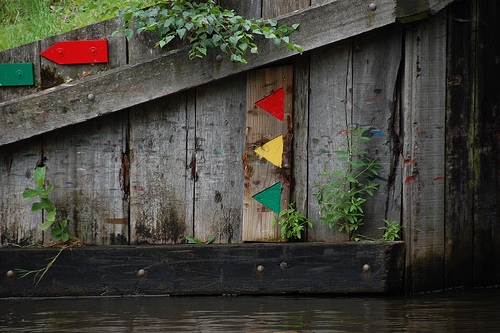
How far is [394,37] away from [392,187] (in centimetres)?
95

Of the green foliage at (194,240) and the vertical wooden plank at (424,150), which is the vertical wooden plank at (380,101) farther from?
the green foliage at (194,240)

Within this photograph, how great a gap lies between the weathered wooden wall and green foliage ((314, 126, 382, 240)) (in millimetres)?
71

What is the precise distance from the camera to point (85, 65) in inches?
195

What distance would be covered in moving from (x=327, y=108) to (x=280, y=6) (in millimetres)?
706

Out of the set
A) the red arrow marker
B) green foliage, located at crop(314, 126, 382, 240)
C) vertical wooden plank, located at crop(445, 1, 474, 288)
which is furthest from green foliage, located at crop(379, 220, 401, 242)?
the red arrow marker

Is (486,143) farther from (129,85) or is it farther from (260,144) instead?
(129,85)

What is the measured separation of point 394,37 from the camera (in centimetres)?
493

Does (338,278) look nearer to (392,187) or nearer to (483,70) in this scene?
(392,187)

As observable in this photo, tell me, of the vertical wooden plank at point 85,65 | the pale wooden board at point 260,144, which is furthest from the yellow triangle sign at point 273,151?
the vertical wooden plank at point 85,65

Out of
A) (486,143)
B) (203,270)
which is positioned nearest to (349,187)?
(486,143)

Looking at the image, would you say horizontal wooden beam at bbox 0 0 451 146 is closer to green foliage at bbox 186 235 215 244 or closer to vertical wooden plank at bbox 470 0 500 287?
vertical wooden plank at bbox 470 0 500 287

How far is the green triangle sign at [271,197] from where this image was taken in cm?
501

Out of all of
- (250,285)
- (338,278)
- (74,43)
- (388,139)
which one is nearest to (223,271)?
(250,285)

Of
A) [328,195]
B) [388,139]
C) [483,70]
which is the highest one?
[483,70]
